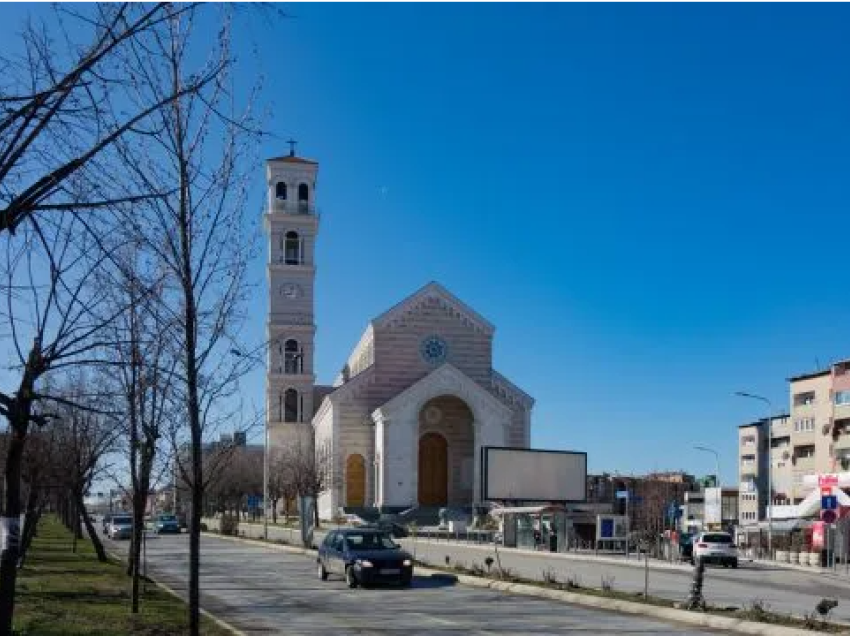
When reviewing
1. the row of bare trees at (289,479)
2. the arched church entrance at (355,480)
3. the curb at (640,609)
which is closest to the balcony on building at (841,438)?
the arched church entrance at (355,480)

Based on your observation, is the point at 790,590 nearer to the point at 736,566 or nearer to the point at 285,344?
the point at 736,566

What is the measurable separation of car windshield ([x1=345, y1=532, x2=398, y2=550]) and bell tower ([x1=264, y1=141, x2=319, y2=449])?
178ft

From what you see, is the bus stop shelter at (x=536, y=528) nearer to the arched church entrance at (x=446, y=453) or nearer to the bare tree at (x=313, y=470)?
the bare tree at (x=313, y=470)

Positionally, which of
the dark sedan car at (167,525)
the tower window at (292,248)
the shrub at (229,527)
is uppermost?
the tower window at (292,248)

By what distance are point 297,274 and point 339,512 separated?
61.6 ft

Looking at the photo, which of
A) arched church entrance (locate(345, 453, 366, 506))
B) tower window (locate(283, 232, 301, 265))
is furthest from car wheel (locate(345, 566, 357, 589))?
tower window (locate(283, 232, 301, 265))

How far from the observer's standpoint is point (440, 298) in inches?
3391

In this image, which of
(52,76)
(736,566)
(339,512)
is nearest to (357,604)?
(52,76)

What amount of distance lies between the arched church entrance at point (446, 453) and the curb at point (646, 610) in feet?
165

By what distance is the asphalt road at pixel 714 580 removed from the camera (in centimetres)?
2581

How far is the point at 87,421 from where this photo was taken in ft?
93.6

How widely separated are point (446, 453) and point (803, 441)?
42.9m

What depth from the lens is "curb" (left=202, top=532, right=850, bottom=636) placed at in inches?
711

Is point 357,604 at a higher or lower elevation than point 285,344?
lower
